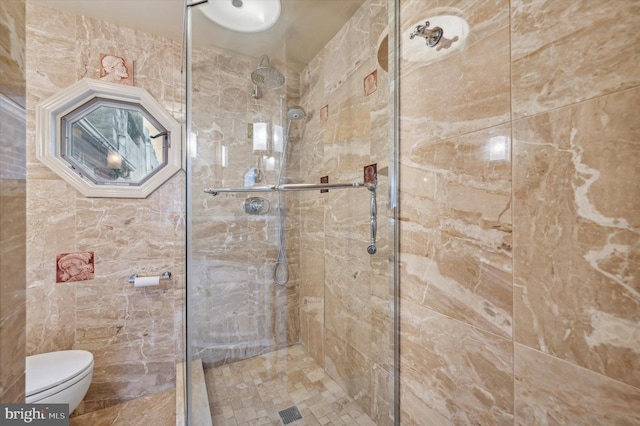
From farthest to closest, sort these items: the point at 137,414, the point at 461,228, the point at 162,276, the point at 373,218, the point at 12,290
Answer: the point at 162,276 → the point at 137,414 → the point at 373,218 → the point at 461,228 → the point at 12,290

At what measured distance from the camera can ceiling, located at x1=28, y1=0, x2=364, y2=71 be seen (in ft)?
4.16

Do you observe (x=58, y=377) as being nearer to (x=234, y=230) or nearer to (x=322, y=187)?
(x=234, y=230)

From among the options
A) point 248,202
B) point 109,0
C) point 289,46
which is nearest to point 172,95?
point 109,0

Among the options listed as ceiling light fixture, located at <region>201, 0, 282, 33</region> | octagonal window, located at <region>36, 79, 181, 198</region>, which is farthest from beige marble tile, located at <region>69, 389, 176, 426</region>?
ceiling light fixture, located at <region>201, 0, 282, 33</region>

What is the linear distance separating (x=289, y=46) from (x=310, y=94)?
30cm

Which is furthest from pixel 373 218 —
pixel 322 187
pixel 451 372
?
pixel 451 372

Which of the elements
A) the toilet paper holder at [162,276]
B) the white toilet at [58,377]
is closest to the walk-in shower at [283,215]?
the toilet paper holder at [162,276]

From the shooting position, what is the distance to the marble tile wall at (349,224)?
1.09 m

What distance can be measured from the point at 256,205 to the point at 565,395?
1.35 m

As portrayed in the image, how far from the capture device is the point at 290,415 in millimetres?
1155

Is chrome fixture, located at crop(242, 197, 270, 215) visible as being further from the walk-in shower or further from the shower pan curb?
the shower pan curb

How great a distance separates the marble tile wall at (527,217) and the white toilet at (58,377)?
5.26 ft

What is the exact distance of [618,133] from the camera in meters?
0.49

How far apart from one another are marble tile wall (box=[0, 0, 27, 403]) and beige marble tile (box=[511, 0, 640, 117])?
3.39ft
